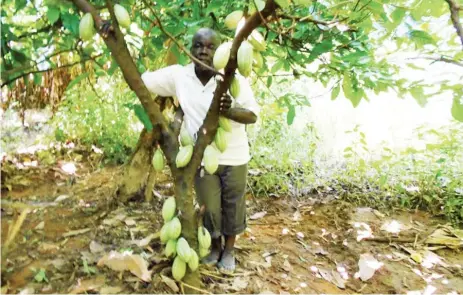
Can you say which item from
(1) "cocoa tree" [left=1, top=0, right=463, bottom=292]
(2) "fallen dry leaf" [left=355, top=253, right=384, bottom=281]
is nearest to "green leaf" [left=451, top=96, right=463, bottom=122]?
(1) "cocoa tree" [left=1, top=0, right=463, bottom=292]

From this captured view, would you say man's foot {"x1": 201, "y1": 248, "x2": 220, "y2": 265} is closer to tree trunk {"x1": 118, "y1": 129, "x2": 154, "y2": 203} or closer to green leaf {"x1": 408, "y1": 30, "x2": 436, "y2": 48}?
tree trunk {"x1": 118, "y1": 129, "x2": 154, "y2": 203}

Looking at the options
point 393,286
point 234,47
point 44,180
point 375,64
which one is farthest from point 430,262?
point 44,180

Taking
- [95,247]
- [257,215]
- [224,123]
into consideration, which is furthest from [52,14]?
[257,215]

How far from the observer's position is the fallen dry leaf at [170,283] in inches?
68.3

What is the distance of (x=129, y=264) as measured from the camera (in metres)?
1.85

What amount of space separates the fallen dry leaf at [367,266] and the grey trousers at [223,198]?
2.81ft

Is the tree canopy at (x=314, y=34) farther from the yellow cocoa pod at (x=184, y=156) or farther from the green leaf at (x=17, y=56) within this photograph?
the yellow cocoa pod at (x=184, y=156)

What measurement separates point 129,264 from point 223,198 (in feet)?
1.91

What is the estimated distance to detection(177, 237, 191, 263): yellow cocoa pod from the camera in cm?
167

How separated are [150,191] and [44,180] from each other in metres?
0.91

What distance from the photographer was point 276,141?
417cm

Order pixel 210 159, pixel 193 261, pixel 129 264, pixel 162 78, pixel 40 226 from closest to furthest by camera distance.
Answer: pixel 210 159 < pixel 193 261 < pixel 129 264 < pixel 162 78 < pixel 40 226

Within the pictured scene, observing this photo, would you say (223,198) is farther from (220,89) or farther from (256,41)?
(256,41)

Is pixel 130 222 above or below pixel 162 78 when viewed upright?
below
